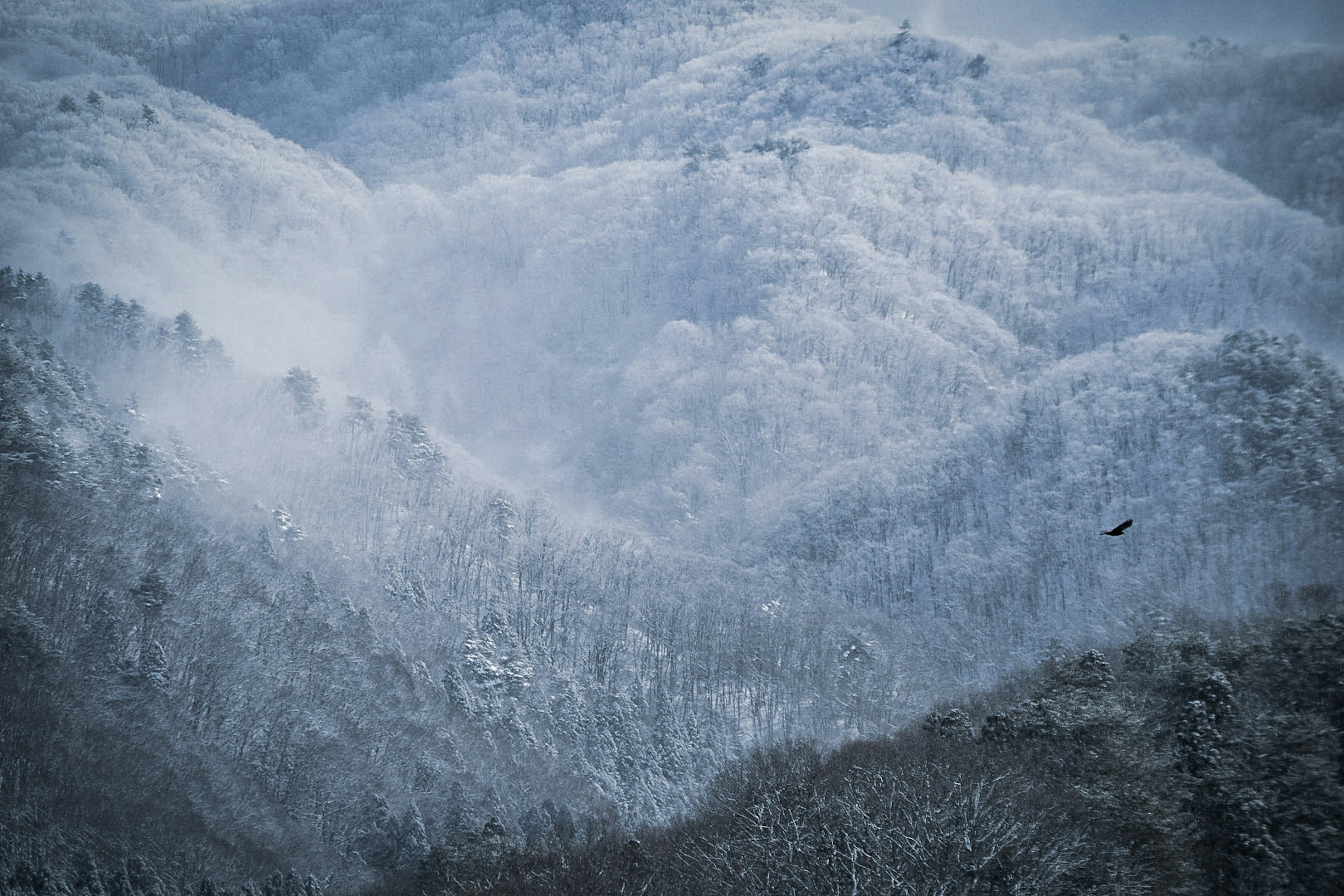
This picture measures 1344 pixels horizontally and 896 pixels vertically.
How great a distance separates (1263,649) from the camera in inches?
2734

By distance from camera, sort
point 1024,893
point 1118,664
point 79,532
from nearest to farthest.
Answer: point 1024,893 → point 1118,664 → point 79,532

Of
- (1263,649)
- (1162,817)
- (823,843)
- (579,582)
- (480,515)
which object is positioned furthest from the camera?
(480,515)

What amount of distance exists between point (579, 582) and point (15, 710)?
102193 millimetres

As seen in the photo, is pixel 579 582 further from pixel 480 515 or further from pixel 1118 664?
pixel 1118 664

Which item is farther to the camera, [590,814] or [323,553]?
[323,553]

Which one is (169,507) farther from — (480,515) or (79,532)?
(480,515)

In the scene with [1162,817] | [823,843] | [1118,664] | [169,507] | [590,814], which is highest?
[823,843]

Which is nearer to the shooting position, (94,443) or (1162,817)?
(1162,817)

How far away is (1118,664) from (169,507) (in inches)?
5453

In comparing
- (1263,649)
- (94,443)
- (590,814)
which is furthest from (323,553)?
(1263,649)

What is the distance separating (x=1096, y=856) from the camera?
4188 centimetres

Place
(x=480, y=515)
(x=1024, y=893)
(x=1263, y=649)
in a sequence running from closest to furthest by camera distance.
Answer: (x=1024, y=893) → (x=1263, y=649) → (x=480, y=515)

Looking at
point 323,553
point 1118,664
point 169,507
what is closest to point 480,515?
point 323,553

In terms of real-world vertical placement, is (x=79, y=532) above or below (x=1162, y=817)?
below
